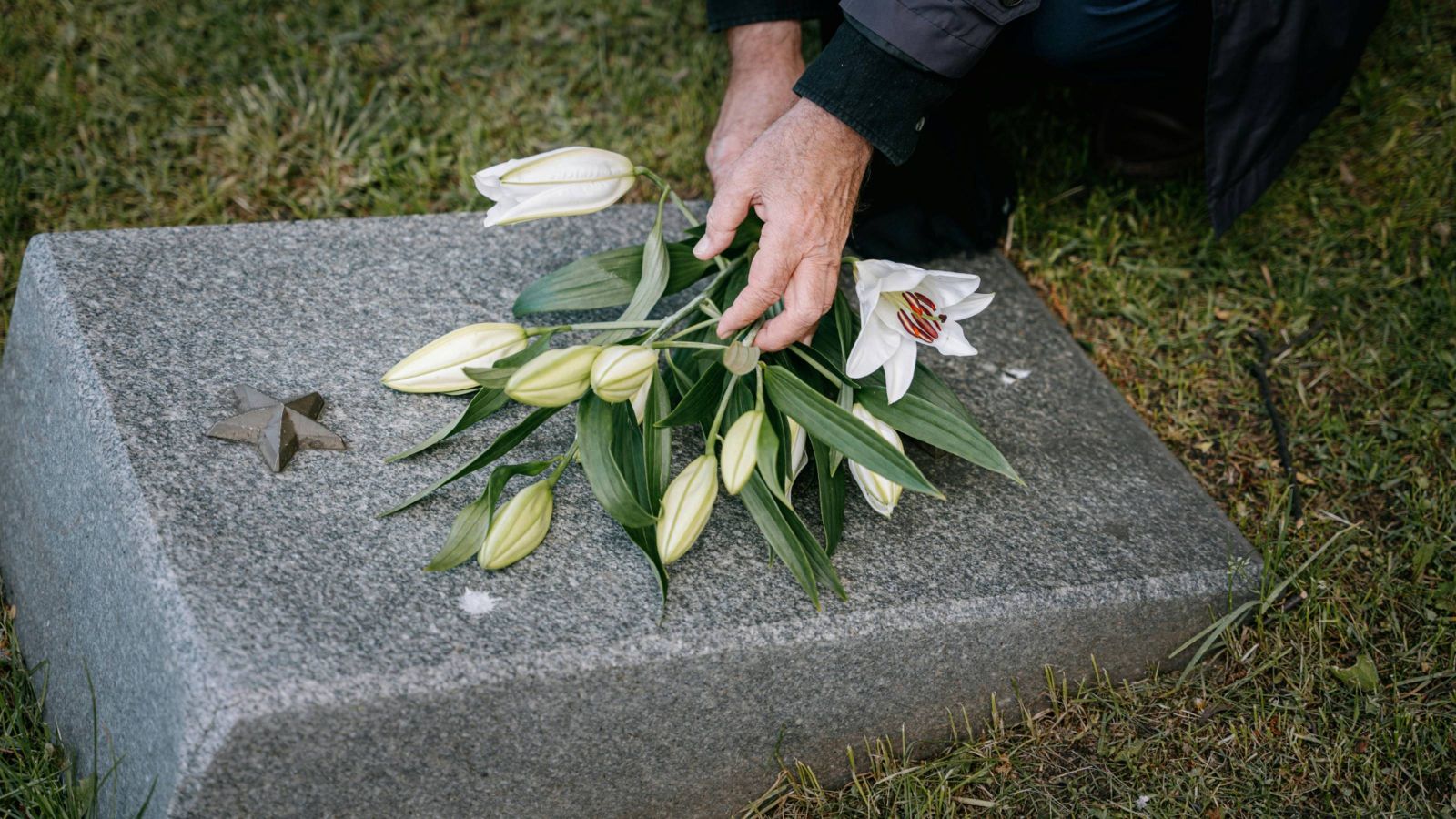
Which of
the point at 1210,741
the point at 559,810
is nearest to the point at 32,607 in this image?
the point at 559,810

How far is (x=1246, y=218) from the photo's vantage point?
2096 mm

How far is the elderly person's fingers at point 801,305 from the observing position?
1249 millimetres

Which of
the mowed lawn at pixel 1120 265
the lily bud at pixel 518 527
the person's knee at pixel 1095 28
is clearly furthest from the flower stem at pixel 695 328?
the person's knee at pixel 1095 28

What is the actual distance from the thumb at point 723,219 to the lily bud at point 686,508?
26 centimetres

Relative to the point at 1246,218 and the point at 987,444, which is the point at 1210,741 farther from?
the point at 1246,218

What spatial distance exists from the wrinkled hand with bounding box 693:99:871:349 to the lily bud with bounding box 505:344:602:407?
0.63ft

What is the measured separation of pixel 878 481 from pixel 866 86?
1.52 ft

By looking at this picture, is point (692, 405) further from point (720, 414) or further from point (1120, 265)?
point (1120, 265)

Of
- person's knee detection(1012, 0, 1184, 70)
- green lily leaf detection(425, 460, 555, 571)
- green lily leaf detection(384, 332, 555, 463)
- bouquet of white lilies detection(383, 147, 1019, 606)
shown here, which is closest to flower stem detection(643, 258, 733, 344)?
bouquet of white lilies detection(383, 147, 1019, 606)

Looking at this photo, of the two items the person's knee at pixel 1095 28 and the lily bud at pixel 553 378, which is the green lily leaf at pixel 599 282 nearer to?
the lily bud at pixel 553 378

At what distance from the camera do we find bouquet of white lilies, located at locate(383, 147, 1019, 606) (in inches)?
45.3

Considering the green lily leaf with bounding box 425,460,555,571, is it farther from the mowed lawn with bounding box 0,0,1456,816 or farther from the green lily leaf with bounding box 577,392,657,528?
the mowed lawn with bounding box 0,0,1456,816

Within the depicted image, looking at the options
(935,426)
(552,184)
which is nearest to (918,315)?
(935,426)

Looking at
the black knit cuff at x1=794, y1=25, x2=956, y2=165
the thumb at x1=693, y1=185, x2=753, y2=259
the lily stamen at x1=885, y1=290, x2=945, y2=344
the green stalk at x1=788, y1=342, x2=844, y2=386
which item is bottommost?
the green stalk at x1=788, y1=342, x2=844, y2=386
